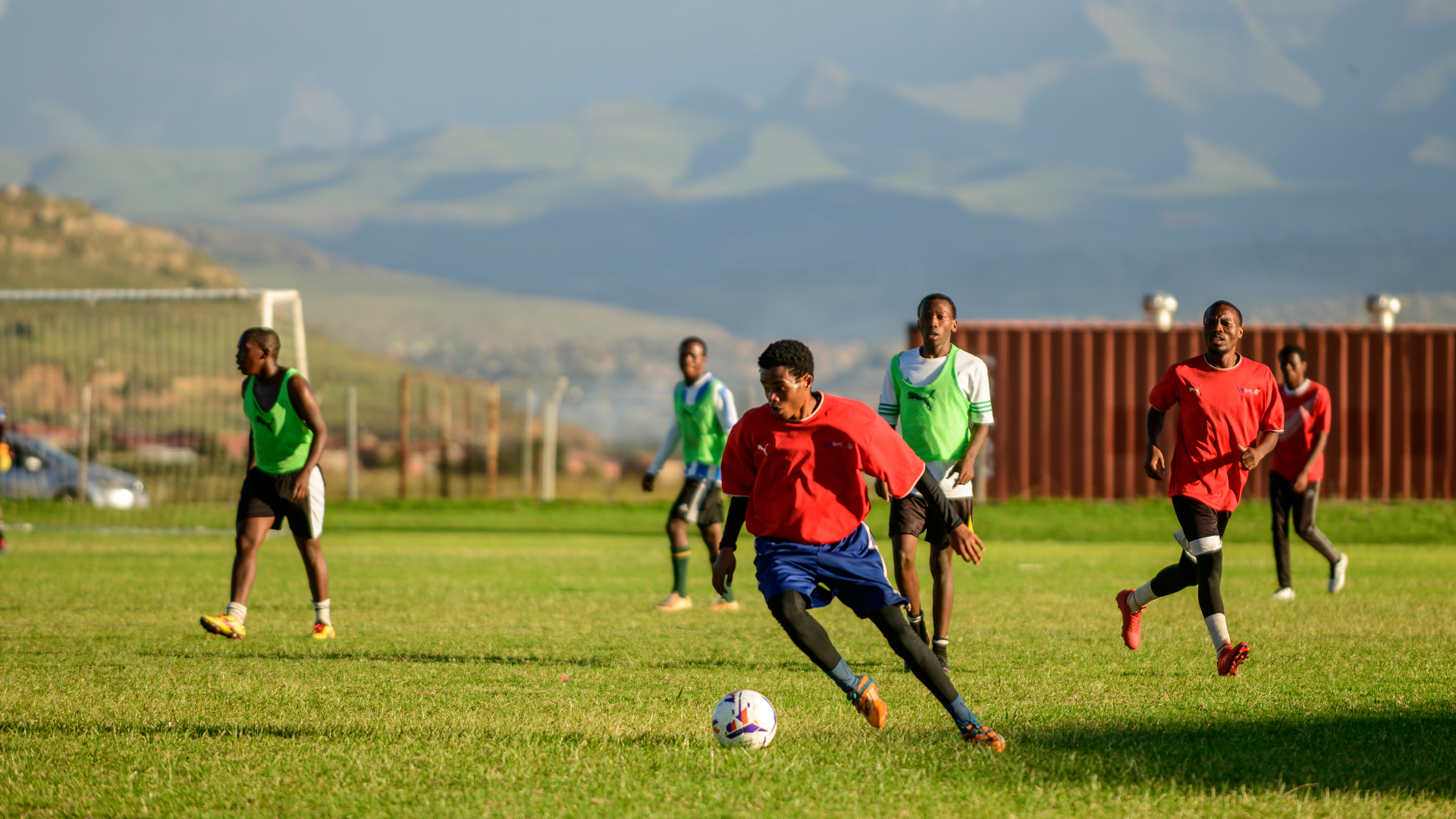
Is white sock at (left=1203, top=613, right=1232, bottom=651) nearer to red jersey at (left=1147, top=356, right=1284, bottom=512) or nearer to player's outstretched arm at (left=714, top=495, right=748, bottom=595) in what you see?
red jersey at (left=1147, top=356, right=1284, bottom=512)

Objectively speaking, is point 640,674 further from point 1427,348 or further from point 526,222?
point 526,222

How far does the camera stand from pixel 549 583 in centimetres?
1451

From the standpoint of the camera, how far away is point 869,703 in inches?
251

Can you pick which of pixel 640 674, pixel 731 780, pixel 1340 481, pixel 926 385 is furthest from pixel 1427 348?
pixel 731 780

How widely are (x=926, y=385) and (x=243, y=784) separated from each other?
16.0 feet

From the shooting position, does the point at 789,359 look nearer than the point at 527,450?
Yes

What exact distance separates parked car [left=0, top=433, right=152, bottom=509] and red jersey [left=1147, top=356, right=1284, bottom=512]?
19172mm

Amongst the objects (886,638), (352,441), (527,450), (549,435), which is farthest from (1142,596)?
(527,450)

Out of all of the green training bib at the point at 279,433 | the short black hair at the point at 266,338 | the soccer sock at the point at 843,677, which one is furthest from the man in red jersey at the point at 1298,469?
the short black hair at the point at 266,338

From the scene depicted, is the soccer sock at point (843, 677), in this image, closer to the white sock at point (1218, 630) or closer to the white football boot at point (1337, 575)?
the white sock at point (1218, 630)

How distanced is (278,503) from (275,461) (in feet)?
0.95

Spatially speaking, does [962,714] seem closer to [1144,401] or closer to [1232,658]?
[1232,658]

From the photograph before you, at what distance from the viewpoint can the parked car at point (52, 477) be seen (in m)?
24.0

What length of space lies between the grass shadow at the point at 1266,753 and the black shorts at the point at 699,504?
6011 mm
